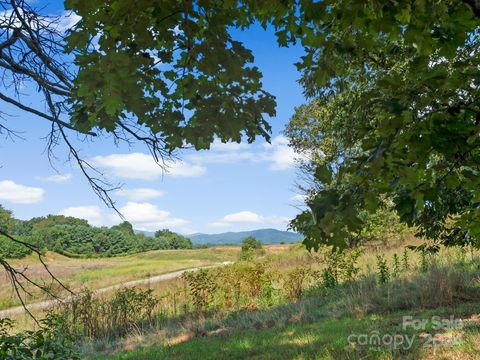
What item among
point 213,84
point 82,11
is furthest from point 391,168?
point 82,11

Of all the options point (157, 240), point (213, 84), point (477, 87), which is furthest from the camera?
point (157, 240)

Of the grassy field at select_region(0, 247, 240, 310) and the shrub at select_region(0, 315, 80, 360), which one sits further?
the grassy field at select_region(0, 247, 240, 310)

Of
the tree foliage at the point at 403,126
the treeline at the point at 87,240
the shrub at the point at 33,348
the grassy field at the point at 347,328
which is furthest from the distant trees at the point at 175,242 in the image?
the tree foliage at the point at 403,126

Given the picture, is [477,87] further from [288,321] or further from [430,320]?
[288,321]

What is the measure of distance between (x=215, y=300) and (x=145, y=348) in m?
3.86

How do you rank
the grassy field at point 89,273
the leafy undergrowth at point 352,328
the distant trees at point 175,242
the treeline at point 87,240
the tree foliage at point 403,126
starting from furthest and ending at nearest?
the distant trees at point 175,242, the treeline at point 87,240, the grassy field at point 89,273, the leafy undergrowth at point 352,328, the tree foliage at point 403,126

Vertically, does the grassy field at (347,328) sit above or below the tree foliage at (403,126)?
below

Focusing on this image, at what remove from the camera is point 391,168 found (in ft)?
6.13

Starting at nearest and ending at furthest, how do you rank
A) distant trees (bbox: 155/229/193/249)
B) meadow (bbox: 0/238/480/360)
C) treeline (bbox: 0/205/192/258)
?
meadow (bbox: 0/238/480/360), treeline (bbox: 0/205/192/258), distant trees (bbox: 155/229/193/249)

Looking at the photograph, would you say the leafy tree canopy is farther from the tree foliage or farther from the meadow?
the meadow

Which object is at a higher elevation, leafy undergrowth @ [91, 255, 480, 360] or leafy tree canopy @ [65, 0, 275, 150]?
leafy tree canopy @ [65, 0, 275, 150]

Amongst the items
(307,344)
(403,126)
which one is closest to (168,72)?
(403,126)

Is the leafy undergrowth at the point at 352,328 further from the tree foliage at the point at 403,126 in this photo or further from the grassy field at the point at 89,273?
the tree foliage at the point at 403,126

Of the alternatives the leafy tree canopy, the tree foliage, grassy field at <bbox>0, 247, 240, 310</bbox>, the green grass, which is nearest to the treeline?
grassy field at <bbox>0, 247, 240, 310</bbox>
